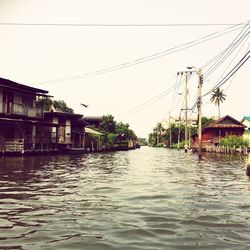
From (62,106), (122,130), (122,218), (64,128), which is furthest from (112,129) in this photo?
(122,218)

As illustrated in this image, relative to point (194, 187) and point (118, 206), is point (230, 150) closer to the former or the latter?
point (194, 187)

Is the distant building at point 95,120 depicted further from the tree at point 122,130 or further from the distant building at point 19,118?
the distant building at point 19,118

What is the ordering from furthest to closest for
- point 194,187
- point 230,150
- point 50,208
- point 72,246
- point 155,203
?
point 230,150 < point 194,187 < point 155,203 < point 50,208 < point 72,246

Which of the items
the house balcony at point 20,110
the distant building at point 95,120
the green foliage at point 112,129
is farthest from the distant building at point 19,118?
the distant building at point 95,120

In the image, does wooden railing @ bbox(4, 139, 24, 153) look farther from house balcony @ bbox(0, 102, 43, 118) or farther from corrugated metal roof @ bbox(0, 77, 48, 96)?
corrugated metal roof @ bbox(0, 77, 48, 96)

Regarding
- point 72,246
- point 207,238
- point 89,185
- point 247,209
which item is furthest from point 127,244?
point 89,185

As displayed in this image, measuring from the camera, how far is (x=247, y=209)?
8.12 meters

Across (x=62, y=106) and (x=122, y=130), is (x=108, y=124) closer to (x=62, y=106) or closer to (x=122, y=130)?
(x=122, y=130)

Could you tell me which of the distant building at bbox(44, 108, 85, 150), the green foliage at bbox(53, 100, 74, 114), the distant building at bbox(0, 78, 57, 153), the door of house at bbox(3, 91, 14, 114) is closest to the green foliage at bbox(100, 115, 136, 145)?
the green foliage at bbox(53, 100, 74, 114)

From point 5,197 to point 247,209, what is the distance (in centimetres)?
639

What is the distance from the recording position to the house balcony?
31297 mm

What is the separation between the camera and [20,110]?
33.2 meters

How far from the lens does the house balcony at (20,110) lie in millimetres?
31297

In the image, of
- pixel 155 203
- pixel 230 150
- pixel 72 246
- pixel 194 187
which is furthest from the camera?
pixel 230 150
